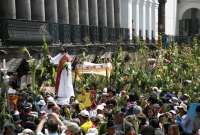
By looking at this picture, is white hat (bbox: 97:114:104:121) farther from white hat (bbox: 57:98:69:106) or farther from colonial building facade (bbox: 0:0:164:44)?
colonial building facade (bbox: 0:0:164:44)

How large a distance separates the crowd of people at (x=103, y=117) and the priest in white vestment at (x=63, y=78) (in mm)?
292

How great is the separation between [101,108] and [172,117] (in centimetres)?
241

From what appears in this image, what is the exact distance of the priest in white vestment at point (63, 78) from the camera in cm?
2022

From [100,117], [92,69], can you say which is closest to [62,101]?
[92,69]

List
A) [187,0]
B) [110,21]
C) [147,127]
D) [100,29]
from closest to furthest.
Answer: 1. [147,127]
2. [100,29]
3. [110,21]
4. [187,0]

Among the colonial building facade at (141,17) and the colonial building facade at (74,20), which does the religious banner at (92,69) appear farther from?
the colonial building facade at (141,17)

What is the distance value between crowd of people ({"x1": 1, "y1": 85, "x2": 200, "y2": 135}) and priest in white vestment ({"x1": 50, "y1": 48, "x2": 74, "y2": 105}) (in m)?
0.29

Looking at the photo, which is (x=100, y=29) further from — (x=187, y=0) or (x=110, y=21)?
(x=187, y=0)

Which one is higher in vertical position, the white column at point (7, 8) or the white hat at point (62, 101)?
the white column at point (7, 8)

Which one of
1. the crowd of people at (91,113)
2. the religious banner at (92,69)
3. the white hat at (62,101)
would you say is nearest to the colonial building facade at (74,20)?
the religious banner at (92,69)

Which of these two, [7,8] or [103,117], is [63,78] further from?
[7,8]

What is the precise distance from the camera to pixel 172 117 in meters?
15.5

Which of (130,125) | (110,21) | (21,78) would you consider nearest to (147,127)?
(130,125)

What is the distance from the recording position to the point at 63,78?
20500 mm
